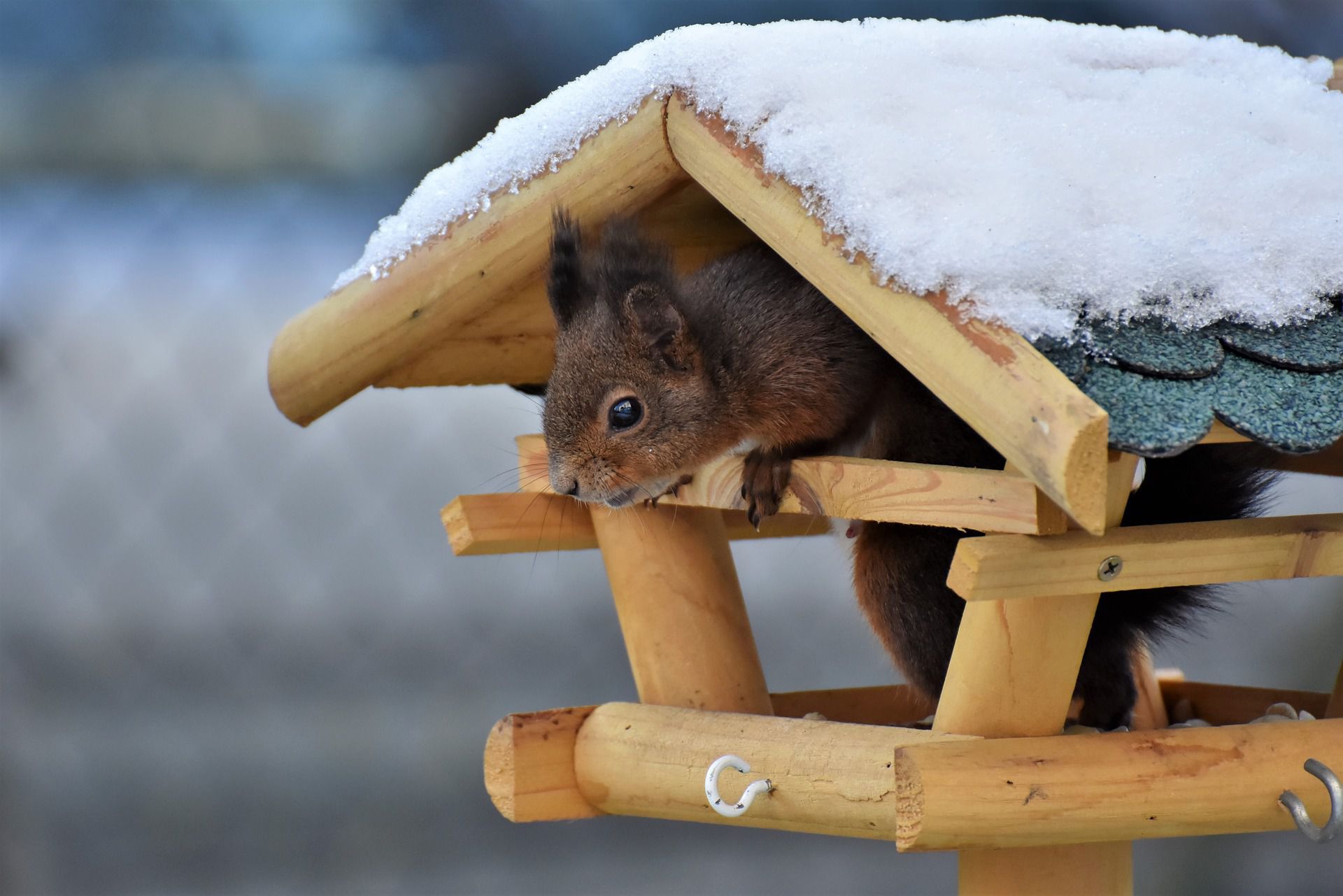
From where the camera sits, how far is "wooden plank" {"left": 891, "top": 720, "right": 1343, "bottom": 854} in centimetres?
93

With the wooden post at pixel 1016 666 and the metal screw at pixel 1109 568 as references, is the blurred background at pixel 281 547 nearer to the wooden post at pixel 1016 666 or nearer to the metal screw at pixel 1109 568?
the wooden post at pixel 1016 666

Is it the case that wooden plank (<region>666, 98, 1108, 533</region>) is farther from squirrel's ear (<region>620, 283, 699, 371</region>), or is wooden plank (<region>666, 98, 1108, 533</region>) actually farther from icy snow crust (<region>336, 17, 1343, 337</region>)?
squirrel's ear (<region>620, 283, 699, 371</region>)

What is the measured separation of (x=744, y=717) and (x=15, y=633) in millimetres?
1592

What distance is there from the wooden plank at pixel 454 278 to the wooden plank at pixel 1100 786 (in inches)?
20.5

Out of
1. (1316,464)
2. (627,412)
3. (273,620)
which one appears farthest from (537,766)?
(273,620)

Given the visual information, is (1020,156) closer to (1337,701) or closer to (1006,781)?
(1006,781)

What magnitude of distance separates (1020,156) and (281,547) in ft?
5.51

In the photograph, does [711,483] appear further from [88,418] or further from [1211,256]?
[88,418]

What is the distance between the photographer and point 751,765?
3.61 ft

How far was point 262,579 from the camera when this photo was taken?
7.56 feet

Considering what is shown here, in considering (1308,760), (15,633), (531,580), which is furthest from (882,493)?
(15,633)

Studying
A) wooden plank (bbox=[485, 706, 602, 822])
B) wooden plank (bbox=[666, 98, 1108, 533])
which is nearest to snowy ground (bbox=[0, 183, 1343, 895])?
wooden plank (bbox=[485, 706, 602, 822])

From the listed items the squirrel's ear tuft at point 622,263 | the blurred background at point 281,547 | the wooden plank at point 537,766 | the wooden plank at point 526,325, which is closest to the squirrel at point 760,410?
the squirrel's ear tuft at point 622,263

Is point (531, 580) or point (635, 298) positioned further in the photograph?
point (531, 580)
